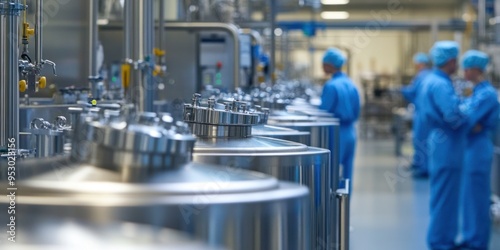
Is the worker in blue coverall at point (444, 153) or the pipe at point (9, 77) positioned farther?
the worker in blue coverall at point (444, 153)

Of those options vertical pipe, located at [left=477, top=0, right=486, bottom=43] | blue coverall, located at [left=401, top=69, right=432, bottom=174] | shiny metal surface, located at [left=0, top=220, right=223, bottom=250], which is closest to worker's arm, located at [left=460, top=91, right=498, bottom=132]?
blue coverall, located at [left=401, top=69, right=432, bottom=174]

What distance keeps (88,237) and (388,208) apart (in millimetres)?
6436

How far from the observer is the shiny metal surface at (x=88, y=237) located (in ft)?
3.89

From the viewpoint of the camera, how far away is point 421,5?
1944 cm

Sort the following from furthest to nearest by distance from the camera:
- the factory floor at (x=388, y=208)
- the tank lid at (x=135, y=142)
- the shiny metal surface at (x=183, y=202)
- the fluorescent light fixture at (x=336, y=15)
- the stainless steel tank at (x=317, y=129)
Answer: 1. the fluorescent light fixture at (x=336, y=15)
2. the factory floor at (x=388, y=208)
3. the stainless steel tank at (x=317, y=129)
4. the tank lid at (x=135, y=142)
5. the shiny metal surface at (x=183, y=202)

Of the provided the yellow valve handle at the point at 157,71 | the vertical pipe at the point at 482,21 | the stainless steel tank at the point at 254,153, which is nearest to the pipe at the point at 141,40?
the yellow valve handle at the point at 157,71

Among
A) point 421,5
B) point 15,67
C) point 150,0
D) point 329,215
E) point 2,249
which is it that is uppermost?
point 421,5

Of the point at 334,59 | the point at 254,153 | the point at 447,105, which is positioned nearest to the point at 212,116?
the point at 254,153

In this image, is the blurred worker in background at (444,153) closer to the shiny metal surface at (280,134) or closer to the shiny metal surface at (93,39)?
the shiny metal surface at (93,39)

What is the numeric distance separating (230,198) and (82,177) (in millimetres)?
257

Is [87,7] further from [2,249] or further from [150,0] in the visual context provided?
[2,249]

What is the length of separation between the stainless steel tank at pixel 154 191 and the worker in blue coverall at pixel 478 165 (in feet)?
12.5

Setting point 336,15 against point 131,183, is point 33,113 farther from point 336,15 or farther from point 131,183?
point 336,15

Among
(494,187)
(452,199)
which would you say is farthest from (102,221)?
(494,187)
